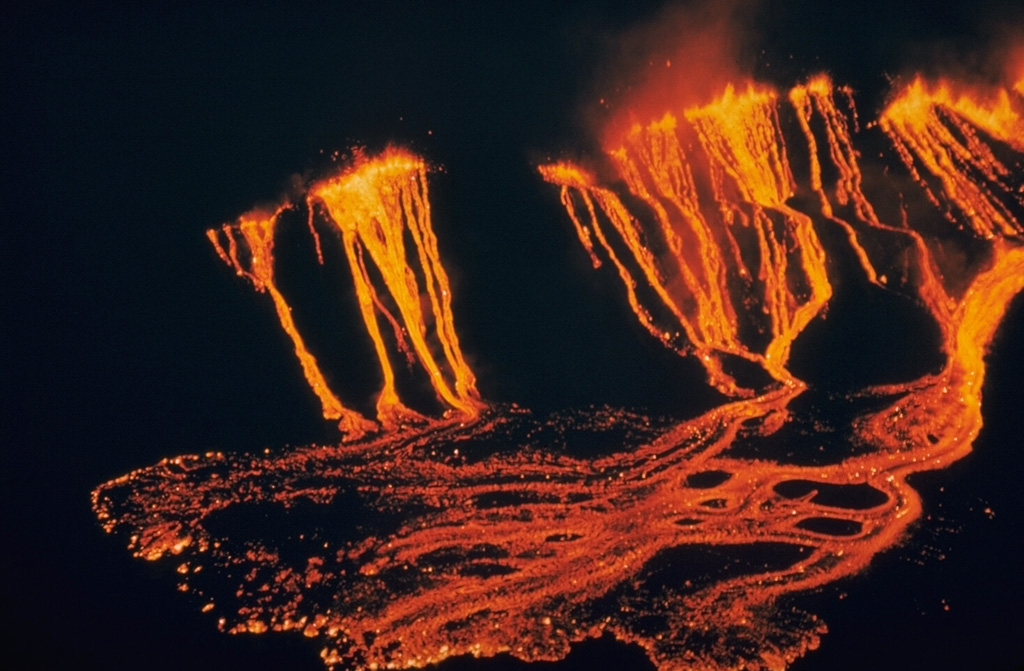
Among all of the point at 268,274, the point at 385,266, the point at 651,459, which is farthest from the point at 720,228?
the point at 268,274

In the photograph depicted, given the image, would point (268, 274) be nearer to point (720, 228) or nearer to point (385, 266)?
point (385, 266)

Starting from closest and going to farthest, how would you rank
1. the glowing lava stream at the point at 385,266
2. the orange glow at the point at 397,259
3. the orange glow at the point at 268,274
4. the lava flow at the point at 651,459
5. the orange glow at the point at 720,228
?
the lava flow at the point at 651,459 → the orange glow at the point at 268,274 → the glowing lava stream at the point at 385,266 → the orange glow at the point at 397,259 → the orange glow at the point at 720,228

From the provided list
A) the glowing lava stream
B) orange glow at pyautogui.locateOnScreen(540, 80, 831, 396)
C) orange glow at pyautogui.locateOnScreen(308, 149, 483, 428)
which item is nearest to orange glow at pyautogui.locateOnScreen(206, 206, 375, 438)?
the glowing lava stream

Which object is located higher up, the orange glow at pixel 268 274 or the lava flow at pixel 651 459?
the orange glow at pixel 268 274

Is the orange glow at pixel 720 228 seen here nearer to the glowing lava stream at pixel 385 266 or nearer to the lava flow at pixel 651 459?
the lava flow at pixel 651 459

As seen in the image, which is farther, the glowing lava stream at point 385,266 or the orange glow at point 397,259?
the orange glow at point 397,259

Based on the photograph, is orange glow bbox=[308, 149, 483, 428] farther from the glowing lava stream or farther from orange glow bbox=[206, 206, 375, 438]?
orange glow bbox=[206, 206, 375, 438]

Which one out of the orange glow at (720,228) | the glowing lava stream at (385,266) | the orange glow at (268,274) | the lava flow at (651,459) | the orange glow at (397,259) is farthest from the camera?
the orange glow at (720,228)

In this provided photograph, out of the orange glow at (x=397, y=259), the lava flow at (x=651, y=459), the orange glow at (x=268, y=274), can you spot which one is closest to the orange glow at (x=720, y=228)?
the lava flow at (x=651, y=459)
